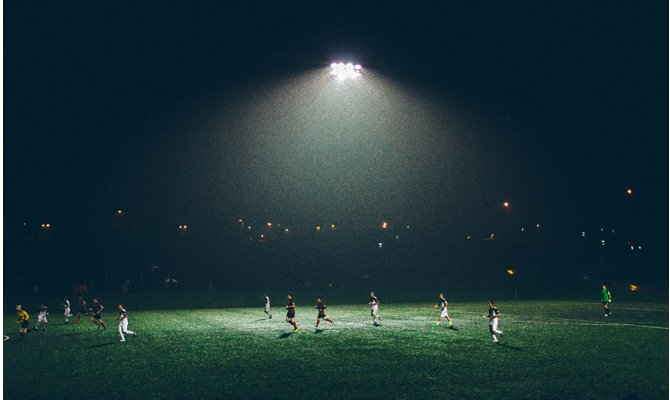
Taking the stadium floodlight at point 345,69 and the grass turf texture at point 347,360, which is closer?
the grass turf texture at point 347,360

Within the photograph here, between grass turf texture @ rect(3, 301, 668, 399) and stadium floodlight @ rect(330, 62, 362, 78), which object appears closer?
grass turf texture @ rect(3, 301, 668, 399)

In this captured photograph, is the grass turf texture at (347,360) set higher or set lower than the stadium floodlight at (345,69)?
lower

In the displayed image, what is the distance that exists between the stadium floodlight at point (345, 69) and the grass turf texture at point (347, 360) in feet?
59.0

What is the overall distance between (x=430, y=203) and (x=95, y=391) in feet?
213

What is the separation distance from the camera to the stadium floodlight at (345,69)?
36938 mm

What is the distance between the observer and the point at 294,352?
22.6 metres

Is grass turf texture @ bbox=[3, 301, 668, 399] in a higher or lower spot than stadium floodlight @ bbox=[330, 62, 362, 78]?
lower

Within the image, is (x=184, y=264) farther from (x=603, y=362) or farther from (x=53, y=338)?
(x=603, y=362)

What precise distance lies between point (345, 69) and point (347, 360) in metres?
23.2

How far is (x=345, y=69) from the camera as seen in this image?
37.3 metres

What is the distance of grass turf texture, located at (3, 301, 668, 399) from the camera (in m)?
17.0

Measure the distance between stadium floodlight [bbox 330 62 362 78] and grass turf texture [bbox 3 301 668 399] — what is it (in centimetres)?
1798

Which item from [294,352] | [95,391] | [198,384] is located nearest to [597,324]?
[294,352]

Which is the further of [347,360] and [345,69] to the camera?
[345,69]
